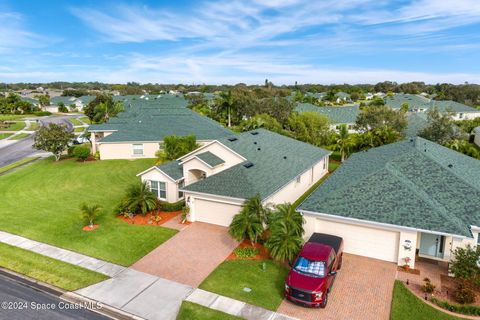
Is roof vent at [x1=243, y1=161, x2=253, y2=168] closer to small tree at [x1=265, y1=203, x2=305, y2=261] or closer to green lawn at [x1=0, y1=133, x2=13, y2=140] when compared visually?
small tree at [x1=265, y1=203, x2=305, y2=261]

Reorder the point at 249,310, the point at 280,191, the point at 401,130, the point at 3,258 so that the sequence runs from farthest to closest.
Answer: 1. the point at 401,130
2. the point at 280,191
3. the point at 3,258
4. the point at 249,310

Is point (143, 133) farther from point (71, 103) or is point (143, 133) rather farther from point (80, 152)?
point (71, 103)

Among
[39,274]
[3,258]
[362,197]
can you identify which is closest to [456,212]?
[362,197]

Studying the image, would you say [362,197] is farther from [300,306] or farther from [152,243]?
[152,243]

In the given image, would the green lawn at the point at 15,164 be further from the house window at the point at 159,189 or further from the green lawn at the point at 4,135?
the green lawn at the point at 4,135

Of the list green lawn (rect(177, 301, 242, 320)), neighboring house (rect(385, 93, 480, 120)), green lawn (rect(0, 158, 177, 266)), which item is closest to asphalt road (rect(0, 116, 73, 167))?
green lawn (rect(0, 158, 177, 266))

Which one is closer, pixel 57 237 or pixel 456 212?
pixel 456 212
